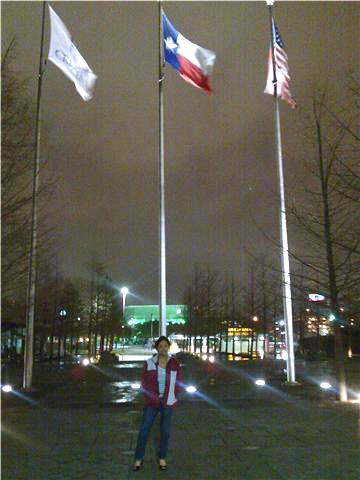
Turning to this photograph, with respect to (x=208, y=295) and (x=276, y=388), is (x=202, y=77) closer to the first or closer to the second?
(x=276, y=388)

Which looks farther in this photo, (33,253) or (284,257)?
(284,257)

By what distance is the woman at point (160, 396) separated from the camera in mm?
8016

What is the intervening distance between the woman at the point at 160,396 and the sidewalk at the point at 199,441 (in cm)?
37

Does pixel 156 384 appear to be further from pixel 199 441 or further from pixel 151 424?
pixel 199 441

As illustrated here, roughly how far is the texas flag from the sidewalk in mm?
9844

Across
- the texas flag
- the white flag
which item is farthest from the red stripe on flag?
the white flag

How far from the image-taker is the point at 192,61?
18359 millimetres

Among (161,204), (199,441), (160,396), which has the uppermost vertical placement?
(161,204)

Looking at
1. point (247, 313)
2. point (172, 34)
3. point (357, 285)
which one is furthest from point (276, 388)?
point (247, 313)

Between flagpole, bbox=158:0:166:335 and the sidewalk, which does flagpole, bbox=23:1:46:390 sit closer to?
the sidewalk

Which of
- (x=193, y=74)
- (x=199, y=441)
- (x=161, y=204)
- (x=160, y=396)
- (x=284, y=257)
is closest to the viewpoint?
(x=160, y=396)

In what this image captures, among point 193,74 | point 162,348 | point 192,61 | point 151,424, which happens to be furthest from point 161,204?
point 151,424

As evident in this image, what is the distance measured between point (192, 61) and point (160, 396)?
13.0 meters

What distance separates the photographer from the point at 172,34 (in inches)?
728
